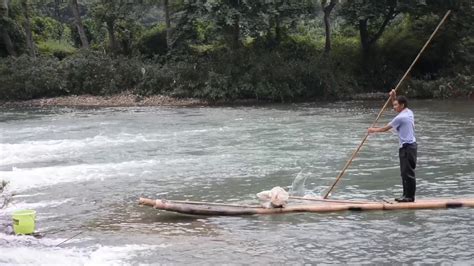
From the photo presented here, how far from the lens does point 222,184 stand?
41.5 feet

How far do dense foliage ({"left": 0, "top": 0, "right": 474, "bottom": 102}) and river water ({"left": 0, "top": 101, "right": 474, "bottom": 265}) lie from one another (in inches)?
314

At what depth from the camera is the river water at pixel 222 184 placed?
8.30 m

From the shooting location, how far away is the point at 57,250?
27.5 feet

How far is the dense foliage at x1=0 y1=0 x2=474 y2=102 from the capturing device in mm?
Result: 32156

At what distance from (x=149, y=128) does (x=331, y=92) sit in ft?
45.8

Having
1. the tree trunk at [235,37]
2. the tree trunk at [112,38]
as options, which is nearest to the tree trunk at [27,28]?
the tree trunk at [112,38]

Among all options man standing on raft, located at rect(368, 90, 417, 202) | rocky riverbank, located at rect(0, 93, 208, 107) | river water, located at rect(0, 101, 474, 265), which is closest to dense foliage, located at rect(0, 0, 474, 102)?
rocky riverbank, located at rect(0, 93, 208, 107)

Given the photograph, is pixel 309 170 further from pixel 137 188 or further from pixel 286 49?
pixel 286 49

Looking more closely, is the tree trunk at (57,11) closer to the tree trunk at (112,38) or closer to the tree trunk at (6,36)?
the tree trunk at (6,36)

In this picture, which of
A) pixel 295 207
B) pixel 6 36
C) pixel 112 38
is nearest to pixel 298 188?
pixel 295 207

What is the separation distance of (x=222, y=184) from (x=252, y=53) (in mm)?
22046

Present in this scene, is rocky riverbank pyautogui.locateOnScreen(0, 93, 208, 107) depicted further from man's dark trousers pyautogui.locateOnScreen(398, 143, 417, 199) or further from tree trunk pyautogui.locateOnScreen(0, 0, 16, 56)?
man's dark trousers pyautogui.locateOnScreen(398, 143, 417, 199)

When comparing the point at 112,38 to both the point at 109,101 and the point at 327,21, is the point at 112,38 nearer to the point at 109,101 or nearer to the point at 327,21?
the point at 109,101

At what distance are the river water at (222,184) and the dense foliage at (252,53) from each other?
26.2ft
